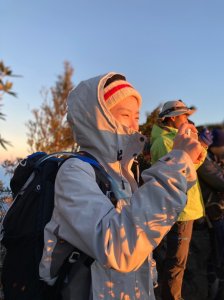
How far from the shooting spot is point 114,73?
1.72m

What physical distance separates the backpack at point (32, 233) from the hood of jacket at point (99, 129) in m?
0.07

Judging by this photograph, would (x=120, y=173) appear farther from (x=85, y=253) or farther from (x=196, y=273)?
(x=196, y=273)

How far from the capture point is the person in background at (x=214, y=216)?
3.96 meters

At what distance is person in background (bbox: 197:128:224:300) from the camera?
13.0ft

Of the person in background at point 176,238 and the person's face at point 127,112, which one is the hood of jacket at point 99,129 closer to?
the person's face at point 127,112

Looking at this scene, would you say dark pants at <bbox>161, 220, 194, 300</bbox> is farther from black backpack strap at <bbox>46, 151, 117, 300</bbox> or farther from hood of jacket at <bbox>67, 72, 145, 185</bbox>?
black backpack strap at <bbox>46, 151, 117, 300</bbox>

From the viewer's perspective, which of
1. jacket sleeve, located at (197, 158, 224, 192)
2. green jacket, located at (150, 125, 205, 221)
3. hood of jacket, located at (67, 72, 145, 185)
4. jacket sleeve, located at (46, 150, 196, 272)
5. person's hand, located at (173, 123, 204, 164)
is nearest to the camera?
jacket sleeve, located at (46, 150, 196, 272)

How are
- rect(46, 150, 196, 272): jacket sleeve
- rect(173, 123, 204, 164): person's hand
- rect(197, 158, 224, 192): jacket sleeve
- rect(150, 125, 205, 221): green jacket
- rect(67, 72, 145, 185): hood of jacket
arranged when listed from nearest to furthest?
rect(46, 150, 196, 272): jacket sleeve, rect(173, 123, 204, 164): person's hand, rect(67, 72, 145, 185): hood of jacket, rect(150, 125, 205, 221): green jacket, rect(197, 158, 224, 192): jacket sleeve

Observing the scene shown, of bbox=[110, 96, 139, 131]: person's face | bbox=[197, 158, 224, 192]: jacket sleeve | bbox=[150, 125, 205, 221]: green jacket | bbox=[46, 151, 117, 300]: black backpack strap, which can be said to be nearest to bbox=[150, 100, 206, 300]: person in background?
bbox=[150, 125, 205, 221]: green jacket

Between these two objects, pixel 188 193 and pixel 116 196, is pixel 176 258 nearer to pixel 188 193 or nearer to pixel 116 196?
pixel 188 193

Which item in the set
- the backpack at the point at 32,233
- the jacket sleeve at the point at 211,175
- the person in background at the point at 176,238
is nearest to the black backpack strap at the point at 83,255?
the backpack at the point at 32,233

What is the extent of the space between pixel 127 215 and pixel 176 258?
7.86 feet

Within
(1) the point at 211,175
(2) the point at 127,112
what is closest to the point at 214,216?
(1) the point at 211,175

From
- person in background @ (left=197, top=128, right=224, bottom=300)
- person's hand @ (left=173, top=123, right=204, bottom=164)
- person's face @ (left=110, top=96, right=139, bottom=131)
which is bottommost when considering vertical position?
person in background @ (left=197, top=128, right=224, bottom=300)
